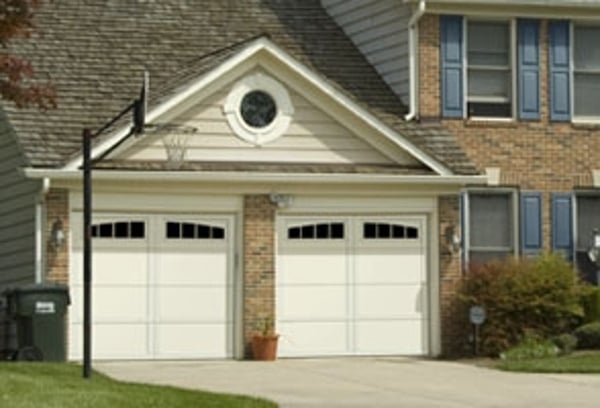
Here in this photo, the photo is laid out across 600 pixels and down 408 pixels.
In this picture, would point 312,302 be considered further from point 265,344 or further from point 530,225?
point 530,225

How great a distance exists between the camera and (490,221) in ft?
87.9

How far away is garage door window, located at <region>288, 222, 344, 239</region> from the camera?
2533 cm

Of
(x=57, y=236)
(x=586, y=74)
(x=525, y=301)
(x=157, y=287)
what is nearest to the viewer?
(x=57, y=236)

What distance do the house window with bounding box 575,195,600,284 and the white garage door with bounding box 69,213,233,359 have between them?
241 inches

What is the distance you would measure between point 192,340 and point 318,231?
102 inches

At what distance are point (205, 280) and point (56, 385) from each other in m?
7.73

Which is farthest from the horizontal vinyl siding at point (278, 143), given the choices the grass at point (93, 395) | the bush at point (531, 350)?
the grass at point (93, 395)

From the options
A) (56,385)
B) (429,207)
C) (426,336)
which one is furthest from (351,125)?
(56,385)

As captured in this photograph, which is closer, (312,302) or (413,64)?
(312,302)

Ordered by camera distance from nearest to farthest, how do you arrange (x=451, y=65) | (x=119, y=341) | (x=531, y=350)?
(x=531, y=350) → (x=119, y=341) → (x=451, y=65)

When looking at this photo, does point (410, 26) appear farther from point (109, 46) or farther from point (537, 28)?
point (109, 46)

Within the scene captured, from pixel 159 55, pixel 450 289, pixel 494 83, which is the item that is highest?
pixel 159 55

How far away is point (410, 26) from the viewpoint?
26750mm

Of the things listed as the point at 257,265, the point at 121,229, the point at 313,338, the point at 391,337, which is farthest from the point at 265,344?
the point at 121,229
